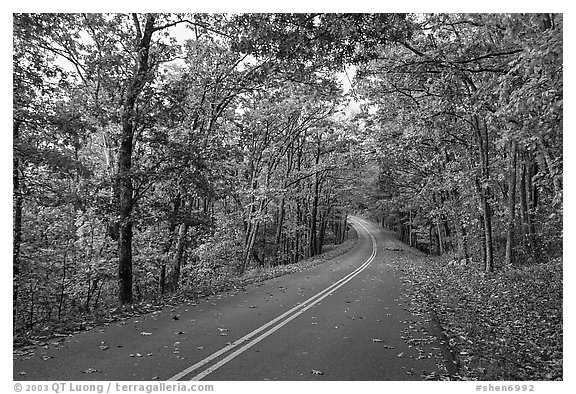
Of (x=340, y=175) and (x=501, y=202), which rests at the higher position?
(x=340, y=175)

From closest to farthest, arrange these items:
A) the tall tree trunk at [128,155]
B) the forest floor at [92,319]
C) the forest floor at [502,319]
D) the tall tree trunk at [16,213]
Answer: the forest floor at [502,319], the forest floor at [92,319], the tall tree trunk at [16,213], the tall tree trunk at [128,155]

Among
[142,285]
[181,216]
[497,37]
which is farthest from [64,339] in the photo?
[142,285]

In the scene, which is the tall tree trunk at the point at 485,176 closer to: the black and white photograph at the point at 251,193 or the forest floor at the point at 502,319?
the black and white photograph at the point at 251,193

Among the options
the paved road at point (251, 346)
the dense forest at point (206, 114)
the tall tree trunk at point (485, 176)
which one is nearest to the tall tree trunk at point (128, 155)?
the dense forest at point (206, 114)

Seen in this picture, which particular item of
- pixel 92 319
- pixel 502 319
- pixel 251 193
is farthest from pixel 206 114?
pixel 502 319

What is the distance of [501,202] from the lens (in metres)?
21.2

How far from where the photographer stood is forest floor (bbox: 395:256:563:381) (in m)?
5.62

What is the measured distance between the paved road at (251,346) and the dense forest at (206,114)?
2.26 metres

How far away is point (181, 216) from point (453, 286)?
375 inches

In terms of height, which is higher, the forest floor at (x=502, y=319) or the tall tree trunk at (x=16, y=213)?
the tall tree trunk at (x=16, y=213)

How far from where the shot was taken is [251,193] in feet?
66.0

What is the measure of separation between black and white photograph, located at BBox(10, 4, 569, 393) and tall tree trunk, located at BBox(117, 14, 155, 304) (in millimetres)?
51

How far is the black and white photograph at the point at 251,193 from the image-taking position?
5652 mm

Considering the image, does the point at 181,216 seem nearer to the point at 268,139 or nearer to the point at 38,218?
the point at 38,218
